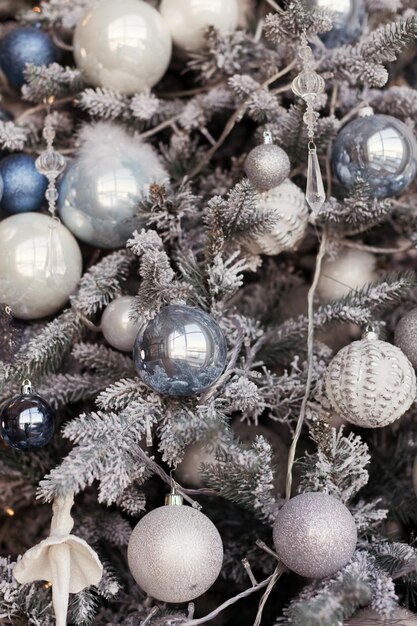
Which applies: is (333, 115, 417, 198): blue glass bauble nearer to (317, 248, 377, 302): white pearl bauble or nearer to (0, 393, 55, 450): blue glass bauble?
(317, 248, 377, 302): white pearl bauble

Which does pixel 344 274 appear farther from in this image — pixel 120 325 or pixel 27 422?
pixel 27 422

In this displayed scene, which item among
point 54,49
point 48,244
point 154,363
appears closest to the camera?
point 154,363

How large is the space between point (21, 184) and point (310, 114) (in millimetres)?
357

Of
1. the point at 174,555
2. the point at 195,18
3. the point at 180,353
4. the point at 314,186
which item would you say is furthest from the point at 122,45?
the point at 174,555

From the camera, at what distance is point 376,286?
752mm

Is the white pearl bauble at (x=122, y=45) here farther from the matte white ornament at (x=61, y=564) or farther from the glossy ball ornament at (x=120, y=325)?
the matte white ornament at (x=61, y=564)

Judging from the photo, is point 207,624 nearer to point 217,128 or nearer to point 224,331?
point 224,331

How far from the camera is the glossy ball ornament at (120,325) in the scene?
72cm

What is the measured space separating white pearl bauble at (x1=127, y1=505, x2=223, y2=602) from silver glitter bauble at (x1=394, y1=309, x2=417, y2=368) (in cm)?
30

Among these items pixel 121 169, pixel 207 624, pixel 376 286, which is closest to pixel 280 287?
pixel 376 286

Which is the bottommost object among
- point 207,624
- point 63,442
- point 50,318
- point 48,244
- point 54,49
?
point 207,624

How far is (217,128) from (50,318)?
0.35 m

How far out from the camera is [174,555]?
0.59 m

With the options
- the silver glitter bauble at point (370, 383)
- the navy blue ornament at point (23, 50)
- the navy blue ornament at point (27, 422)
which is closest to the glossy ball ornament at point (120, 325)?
the navy blue ornament at point (27, 422)
